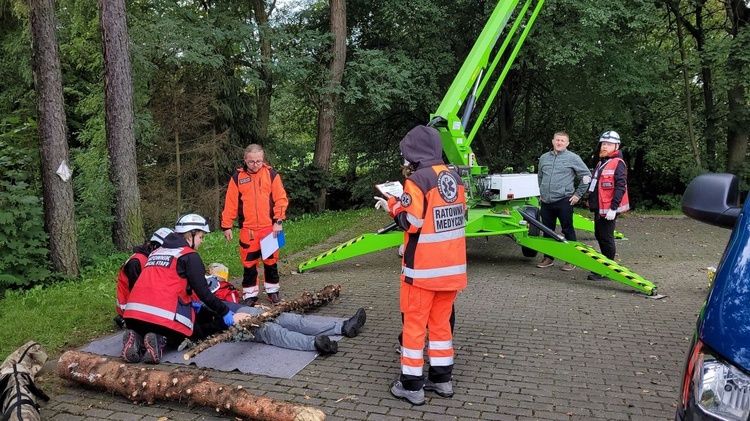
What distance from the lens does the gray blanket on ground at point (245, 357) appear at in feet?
15.1

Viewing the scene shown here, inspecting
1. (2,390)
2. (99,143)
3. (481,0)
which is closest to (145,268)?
(2,390)

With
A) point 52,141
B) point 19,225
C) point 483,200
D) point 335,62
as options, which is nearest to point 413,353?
point 483,200

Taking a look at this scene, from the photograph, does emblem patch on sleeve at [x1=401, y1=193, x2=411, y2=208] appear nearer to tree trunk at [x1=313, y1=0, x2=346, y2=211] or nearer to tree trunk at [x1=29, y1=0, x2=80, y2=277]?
tree trunk at [x1=29, y1=0, x2=80, y2=277]

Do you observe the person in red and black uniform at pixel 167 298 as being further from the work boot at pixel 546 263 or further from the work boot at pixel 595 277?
the work boot at pixel 546 263

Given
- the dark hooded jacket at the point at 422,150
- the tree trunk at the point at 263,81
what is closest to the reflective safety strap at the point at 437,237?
the dark hooded jacket at the point at 422,150

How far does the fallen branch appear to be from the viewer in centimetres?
435

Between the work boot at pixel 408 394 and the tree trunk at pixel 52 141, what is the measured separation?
568 centimetres

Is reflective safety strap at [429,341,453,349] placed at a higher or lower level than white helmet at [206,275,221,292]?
lower

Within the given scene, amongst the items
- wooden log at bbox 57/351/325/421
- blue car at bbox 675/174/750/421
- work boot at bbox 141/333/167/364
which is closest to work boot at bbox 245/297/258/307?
work boot at bbox 141/333/167/364

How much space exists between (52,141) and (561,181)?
711 cm

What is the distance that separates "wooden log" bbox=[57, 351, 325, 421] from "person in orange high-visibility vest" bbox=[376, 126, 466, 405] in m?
0.82

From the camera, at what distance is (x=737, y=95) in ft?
55.5

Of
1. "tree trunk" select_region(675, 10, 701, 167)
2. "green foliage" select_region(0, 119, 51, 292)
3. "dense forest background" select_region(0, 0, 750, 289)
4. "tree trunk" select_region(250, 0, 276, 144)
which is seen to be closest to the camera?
"green foliage" select_region(0, 119, 51, 292)

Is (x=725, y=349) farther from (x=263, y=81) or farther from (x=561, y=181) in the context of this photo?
(x=263, y=81)
